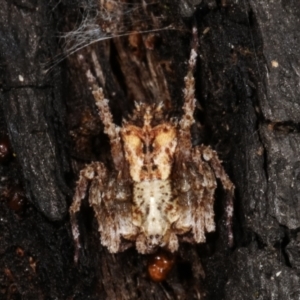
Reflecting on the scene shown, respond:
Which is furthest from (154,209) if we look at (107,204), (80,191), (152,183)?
(80,191)

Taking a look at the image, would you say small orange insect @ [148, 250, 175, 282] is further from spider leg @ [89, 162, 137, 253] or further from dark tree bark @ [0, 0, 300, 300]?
spider leg @ [89, 162, 137, 253]

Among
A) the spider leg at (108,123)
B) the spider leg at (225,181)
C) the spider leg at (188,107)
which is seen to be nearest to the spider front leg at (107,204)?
the spider leg at (108,123)

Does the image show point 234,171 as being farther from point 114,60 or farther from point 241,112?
point 114,60

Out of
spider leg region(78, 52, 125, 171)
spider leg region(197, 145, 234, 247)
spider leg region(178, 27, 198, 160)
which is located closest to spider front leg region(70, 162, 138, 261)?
spider leg region(78, 52, 125, 171)

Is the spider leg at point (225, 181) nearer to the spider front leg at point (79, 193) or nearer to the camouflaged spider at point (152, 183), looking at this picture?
the camouflaged spider at point (152, 183)

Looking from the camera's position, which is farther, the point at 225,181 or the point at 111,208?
the point at 111,208

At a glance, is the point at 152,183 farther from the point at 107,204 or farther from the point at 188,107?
the point at 188,107
